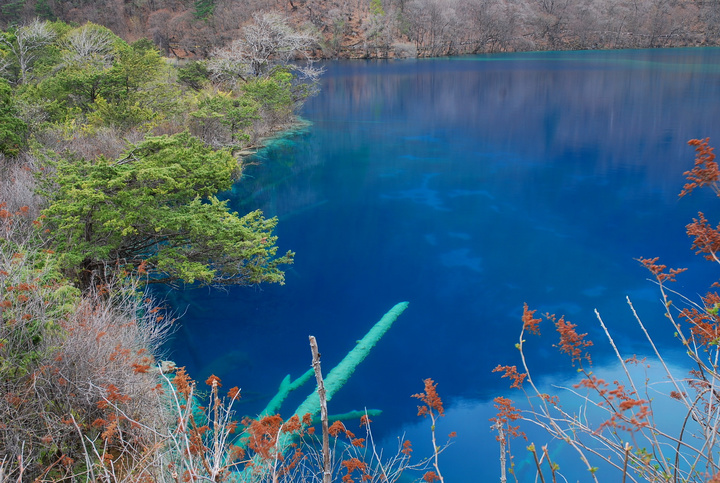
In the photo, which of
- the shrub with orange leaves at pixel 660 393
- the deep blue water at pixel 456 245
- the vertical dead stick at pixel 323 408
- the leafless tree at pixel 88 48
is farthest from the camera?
the leafless tree at pixel 88 48

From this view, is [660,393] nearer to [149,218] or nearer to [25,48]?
[149,218]

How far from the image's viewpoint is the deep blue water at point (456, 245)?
759 centimetres

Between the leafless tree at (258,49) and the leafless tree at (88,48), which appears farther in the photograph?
the leafless tree at (258,49)

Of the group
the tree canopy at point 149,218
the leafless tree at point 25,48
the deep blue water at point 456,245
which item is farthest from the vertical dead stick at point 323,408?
the leafless tree at point 25,48

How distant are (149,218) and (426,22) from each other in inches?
2128

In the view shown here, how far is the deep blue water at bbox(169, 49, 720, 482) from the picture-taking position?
7.59m

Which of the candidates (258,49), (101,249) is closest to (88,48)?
(258,49)

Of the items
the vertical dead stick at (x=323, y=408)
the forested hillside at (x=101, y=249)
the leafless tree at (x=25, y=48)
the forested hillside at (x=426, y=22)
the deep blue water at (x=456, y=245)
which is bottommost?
the deep blue water at (x=456, y=245)

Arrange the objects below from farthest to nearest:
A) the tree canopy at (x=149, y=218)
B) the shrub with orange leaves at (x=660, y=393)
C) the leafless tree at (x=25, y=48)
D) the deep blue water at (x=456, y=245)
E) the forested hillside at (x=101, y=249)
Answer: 1. the leafless tree at (x=25, y=48)
2. the deep blue water at (x=456, y=245)
3. the tree canopy at (x=149, y=218)
4. the forested hillside at (x=101, y=249)
5. the shrub with orange leaves at (x=660, y=393)

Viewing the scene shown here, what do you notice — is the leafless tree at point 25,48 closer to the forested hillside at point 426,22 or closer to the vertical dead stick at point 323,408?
the vertical dead stick at point 323,408

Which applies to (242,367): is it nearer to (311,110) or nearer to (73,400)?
(73,400)

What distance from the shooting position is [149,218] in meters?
7.47

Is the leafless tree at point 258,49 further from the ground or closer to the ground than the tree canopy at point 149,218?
further from the ground

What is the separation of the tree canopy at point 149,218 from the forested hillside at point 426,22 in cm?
4712
